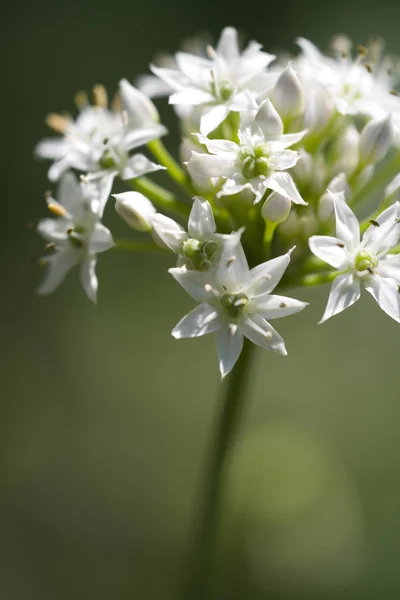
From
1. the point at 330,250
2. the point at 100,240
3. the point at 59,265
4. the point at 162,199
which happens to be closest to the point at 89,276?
the point at 100,240

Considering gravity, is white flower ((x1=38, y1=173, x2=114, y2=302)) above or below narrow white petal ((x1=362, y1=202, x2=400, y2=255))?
below

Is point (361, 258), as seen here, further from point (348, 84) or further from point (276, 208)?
point (348, 84)

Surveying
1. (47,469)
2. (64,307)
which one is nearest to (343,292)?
(47,469)

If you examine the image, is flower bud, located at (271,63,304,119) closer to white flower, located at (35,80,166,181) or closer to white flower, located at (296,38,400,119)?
white flower, located at (296,38,400,119)

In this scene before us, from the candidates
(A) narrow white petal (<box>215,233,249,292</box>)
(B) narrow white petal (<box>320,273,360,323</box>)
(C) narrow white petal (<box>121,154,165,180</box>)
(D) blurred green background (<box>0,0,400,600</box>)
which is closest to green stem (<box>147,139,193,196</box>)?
(C) narrow white petal (<box>121,154,165,180</box>)

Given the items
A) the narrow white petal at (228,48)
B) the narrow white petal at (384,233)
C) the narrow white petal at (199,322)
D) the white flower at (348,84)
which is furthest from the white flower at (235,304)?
the narrow white petal at (228,48)

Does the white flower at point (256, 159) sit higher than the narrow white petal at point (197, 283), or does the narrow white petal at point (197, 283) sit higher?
the white flower at point (256, 159)

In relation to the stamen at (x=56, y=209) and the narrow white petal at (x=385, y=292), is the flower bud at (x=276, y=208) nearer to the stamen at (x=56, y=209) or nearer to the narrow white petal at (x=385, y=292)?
the narrow white petal at (x=385, y=292)

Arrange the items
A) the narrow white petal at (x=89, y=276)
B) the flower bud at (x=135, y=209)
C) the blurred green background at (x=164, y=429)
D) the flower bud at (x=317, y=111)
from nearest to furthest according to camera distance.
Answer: the flower bud at (x=135, y=209), the narrow white petal at (x=89, y=276), the flower bud at (x=317, y=111), the blurred green background at (x=164, y=429)
